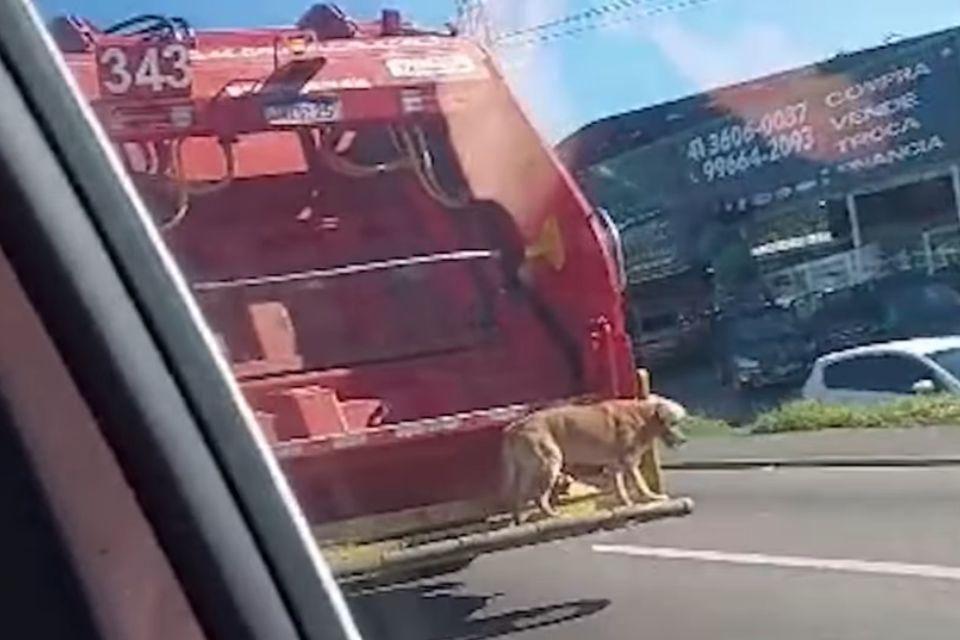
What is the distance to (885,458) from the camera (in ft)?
19.2

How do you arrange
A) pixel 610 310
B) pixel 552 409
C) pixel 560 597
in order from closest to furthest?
pixel 560 597 < pixel 552 409 < pixel 610 310

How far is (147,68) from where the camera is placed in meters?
6.11

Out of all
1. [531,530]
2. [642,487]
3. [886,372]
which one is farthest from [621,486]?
[886,372]

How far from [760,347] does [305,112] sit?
242 centimetres

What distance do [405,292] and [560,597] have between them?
217cm

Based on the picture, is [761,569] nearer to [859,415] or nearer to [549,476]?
[859,415]

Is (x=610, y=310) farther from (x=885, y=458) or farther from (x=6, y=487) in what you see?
(x=6, y=487)

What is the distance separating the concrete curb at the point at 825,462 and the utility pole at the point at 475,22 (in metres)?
1.22

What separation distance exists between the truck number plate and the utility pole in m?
0.69

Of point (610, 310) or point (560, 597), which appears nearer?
point (560, 597)

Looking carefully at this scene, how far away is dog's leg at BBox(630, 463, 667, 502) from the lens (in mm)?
5941

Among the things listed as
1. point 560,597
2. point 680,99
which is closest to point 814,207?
point 680,99

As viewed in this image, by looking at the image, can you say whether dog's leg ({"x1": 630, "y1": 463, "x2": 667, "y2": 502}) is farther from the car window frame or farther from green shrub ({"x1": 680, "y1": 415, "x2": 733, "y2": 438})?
the car window frame

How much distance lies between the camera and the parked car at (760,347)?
511cm
